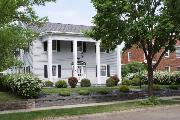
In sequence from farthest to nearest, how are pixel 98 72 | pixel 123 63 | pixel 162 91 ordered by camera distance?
pixel 123 63 → pixel 98 72 → pixel 162 91

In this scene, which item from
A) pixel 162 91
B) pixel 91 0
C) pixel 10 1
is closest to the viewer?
pixel 10 1

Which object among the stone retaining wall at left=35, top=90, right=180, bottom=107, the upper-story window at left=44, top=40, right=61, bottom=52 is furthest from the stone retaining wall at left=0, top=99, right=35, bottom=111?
the upper-story window at left=44, top=40, right=61, bottom=52

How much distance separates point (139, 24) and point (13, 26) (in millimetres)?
7907

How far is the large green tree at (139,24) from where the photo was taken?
72.5 feet

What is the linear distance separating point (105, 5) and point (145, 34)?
279 cm

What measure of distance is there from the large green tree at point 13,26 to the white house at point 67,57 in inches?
807

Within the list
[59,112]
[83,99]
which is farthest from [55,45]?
[59,112]

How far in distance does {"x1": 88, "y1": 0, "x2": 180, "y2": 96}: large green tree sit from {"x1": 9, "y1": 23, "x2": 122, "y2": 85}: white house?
14.0 meters

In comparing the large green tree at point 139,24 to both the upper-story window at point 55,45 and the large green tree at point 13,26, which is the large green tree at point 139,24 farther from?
the upper-story window at point 55,45

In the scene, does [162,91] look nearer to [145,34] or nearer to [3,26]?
[145,34]

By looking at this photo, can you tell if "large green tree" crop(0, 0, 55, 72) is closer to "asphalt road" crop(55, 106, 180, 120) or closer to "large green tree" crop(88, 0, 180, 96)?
"asphalt road" crop(55, 106, 180, 120)

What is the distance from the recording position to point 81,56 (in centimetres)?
4241

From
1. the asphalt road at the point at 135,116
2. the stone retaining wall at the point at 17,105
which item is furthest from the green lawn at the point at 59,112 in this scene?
the stone retaining wall at the point at 17,105

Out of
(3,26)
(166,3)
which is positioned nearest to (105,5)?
(166,3)
